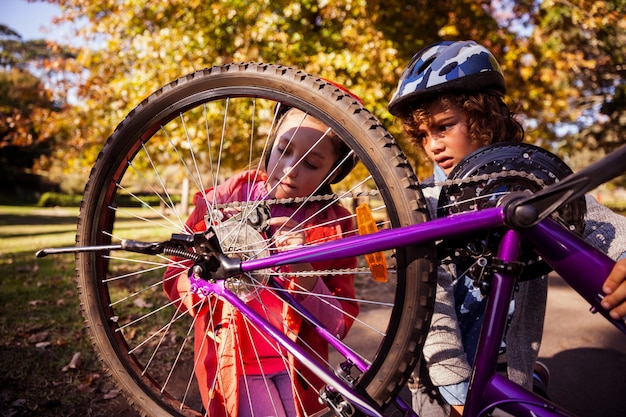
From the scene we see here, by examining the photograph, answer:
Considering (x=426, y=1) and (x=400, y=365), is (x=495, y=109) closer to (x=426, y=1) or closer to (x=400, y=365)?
(x=400, y=365)

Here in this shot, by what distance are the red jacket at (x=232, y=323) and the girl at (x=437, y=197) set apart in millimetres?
397

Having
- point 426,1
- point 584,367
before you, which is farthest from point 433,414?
point 426,1

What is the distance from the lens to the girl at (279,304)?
171cm

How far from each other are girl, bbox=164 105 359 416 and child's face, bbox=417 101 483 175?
0.41 metres

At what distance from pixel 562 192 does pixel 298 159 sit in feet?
3.35

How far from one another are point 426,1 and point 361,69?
2832 millimetres

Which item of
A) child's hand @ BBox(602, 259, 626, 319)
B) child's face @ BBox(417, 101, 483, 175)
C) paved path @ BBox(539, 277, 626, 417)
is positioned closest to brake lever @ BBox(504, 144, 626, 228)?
child's hand @ BBox(602, 259, 626, 319)

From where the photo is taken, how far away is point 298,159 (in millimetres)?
1772

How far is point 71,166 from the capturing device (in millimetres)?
8664

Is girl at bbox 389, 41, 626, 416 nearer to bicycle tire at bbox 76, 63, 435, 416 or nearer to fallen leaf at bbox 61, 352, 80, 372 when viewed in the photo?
bicycle tire at bbox 76, 63, 435, 416

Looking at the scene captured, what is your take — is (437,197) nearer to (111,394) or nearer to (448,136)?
(448,136)

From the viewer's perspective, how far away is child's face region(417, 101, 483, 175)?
1.84 m

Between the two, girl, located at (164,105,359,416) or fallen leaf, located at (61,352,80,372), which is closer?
girl, located at (164,105,359,416)

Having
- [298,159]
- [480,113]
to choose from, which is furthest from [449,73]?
[298,159]
